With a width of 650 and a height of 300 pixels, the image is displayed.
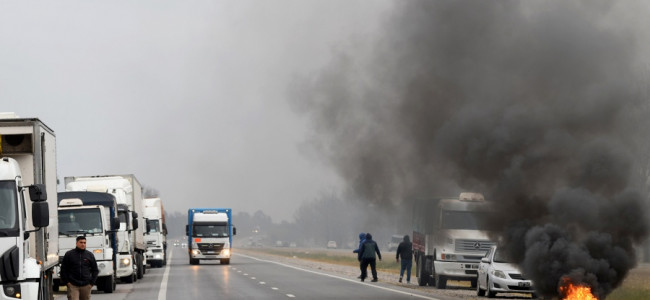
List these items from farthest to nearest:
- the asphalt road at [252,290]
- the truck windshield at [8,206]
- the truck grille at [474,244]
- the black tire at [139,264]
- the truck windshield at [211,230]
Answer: the truck windshield at [211,230]
the black tire at [139,264]
the truck grille at [474,244]
the asphalt road at [252,290]
the truck windshield at [8,206]

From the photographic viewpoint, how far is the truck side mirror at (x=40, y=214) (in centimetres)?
1413

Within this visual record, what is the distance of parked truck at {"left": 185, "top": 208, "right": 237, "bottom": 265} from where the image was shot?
57688mm

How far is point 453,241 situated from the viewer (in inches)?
1315

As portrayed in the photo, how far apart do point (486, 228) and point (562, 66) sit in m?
4.99

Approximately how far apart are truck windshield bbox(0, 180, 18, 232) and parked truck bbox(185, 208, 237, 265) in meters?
42.8

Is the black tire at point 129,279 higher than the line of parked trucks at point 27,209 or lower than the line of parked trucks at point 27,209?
lower

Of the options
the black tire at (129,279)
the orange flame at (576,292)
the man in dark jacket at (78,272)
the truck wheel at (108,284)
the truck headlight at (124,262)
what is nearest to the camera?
the man in dark jacket at (78,272)

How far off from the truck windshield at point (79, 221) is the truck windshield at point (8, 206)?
49.3 feet

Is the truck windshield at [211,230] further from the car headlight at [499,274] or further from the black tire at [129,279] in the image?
the car headlight at [499,274]

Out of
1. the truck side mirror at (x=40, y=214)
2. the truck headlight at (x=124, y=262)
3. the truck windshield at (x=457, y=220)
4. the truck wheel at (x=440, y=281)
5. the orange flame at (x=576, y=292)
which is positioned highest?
the truck side mirror at (x=40, y=214)

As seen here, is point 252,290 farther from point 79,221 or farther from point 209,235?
point 209,235

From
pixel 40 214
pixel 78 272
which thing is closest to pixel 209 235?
pixel 78 272

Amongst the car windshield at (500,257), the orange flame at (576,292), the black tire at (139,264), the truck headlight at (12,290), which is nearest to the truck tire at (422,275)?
the car windshield at (500,257)

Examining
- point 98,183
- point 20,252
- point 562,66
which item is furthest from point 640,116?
point 20,252
